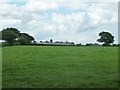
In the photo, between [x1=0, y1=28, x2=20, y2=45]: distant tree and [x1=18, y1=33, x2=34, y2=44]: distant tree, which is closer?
[x1=0, y1=28, x2=20, y2=45]: distant tree

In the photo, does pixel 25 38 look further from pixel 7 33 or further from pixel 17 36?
pixel 7 33

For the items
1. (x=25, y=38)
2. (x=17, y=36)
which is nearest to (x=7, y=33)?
(x=17, y=36)

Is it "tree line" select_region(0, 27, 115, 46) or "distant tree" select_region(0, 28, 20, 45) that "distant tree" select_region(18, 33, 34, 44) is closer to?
"tree line" select_region(0, 27, 115, 46)

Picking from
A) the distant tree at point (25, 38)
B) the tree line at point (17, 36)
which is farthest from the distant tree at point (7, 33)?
the distant tree at point (25, 38)

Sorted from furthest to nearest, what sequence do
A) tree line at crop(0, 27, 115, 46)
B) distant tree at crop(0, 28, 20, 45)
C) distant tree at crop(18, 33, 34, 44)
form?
distant tree at crop(18, 33, 34, 44)
tree line at crop(0, 27, 115, 46)
distant tree at crop(0, 28, 20, 45)

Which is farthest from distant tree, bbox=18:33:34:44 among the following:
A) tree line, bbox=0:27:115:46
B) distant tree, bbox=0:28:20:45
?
distant tree, bbox=0:28:20:45

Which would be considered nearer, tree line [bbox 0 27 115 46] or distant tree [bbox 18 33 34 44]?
tree line [bbox 0 27 115 46]

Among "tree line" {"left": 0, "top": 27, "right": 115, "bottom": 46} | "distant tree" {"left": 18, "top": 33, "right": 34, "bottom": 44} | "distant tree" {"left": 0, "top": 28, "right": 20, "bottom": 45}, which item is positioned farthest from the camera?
"distant tree" {"left": 18, "top": 33, "right": 34, "bottom": 44}

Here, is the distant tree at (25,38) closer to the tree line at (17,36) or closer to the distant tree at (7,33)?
the tree line at (17,36)

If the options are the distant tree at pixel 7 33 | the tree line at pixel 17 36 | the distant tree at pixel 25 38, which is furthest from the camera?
the distant tree at pixel 25 38

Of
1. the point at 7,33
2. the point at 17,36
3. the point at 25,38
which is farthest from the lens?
the point at 25,38

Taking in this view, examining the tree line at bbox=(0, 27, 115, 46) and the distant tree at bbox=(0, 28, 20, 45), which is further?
the tree line at bbox=(0, 27, 115, 46)

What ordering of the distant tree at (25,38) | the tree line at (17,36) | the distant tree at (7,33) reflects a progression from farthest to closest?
1. the distant tree at (25,38)
2. the tree line at (17,36)
3. the distant tree at (7,33)

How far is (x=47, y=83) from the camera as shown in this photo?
8.66 metres
